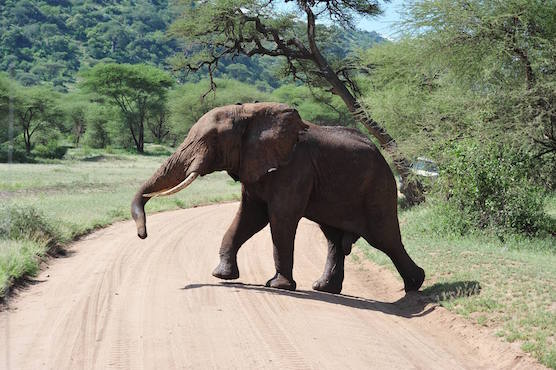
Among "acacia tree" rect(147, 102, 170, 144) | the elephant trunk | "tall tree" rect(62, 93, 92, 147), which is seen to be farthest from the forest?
"tall tree" rect(62, 93, 92, 147)

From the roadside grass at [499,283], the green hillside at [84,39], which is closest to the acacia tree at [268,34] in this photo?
the roadside grass at [499,283]

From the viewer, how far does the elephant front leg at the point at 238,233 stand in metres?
8.88

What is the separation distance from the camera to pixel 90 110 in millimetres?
67000

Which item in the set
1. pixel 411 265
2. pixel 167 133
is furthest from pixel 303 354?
pixel 167 133

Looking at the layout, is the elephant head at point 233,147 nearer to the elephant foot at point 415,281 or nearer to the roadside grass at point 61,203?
the roadside grass at point 61,203

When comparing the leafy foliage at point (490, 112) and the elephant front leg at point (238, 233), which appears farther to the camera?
the leafy foliage at point (490, 112)

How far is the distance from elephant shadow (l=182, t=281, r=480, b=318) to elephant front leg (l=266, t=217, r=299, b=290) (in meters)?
0.11

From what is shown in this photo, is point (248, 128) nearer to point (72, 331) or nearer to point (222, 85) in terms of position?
point (72, 331)

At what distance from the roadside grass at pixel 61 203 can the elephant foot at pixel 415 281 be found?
5.24 m

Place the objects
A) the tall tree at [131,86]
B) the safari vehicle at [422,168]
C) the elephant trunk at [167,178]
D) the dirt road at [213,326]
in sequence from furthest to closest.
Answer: the tall tree at [131,86] → the safari vehicle at [422,168] → the elephant trunk at [167,178] → the dirt road at [213,326]

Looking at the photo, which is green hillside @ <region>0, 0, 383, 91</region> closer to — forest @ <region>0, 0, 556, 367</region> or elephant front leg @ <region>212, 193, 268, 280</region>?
forest @ <region>0, 0, 556, 367</region>

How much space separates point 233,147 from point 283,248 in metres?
→ 1.42

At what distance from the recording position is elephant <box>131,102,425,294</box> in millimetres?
8297

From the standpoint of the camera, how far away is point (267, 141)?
329 inches
